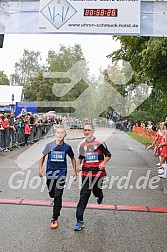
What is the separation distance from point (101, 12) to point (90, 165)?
3860 mm

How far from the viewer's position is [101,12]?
308 inches

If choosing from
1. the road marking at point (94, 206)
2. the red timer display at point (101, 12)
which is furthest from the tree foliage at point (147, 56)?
the road marking at point (94, 206)

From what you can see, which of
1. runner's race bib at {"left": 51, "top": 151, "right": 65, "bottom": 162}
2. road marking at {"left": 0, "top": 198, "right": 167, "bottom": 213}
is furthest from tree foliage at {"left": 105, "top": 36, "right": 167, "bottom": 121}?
runner's race bib at {"left": 51, "top": 151, "right": 65, "bottom": 162}

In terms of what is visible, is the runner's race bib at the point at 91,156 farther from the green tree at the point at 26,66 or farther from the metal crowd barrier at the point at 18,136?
the green tree at the point at 26,66

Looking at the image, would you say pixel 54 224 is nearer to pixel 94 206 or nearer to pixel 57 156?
pixel 57 156

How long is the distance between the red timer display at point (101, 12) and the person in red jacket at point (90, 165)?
3.23 metres

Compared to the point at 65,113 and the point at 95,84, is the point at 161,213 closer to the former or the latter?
the point at 95,84

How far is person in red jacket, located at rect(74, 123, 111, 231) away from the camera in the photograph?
5434 mm

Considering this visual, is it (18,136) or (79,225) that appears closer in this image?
(79,225)

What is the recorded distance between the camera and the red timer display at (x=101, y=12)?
7.78 metres

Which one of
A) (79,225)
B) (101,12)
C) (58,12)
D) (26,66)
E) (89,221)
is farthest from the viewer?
(26,66)

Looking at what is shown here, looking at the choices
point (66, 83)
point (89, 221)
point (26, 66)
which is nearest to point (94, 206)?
point (89, 221)

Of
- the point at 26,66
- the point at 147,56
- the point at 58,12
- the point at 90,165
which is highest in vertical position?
the point at 26,66

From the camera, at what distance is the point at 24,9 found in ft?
27.1
